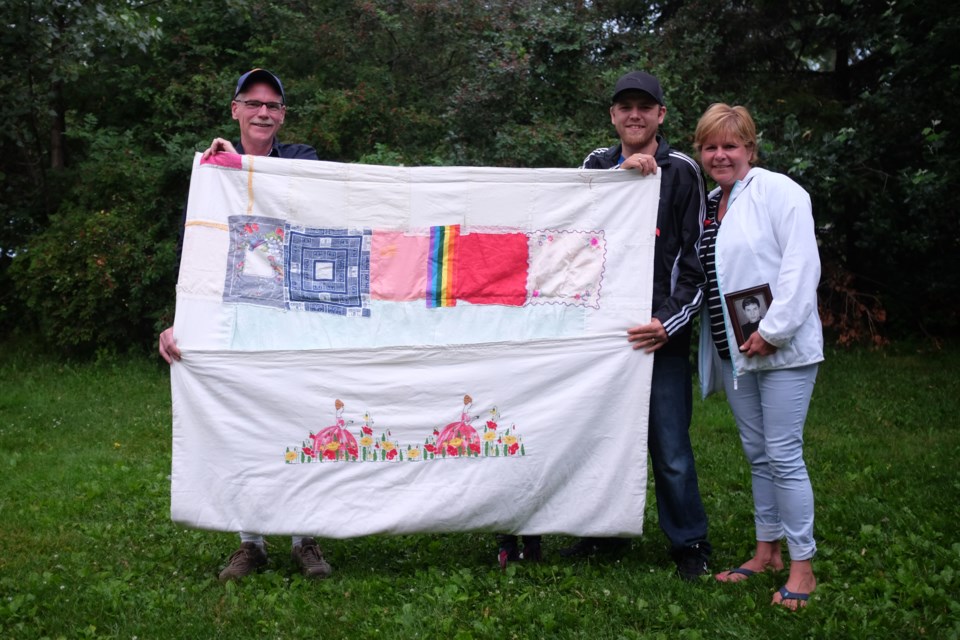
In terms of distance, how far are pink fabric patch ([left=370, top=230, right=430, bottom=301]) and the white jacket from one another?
4.24 ft

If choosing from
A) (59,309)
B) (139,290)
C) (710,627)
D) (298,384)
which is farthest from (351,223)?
(59,309)

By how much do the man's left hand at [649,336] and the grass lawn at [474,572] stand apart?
1004 mm

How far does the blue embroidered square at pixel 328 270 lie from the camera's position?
421 cm

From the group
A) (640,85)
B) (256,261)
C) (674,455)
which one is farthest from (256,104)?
(674,455)

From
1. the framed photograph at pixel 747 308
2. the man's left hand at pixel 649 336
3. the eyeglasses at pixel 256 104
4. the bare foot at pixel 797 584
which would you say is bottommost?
the bare foot at pixel 797 584

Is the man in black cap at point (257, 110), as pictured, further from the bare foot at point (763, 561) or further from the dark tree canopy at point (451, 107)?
the dark tree canopy at point (451, 107)

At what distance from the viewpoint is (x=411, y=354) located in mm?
4141

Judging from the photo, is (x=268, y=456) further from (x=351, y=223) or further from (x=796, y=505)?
(x=796, y=505)

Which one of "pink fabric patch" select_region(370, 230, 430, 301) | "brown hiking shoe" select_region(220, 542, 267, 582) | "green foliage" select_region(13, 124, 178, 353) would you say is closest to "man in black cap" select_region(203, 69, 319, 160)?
"pink fabric patch" select_region(370, 230, 430, 301)

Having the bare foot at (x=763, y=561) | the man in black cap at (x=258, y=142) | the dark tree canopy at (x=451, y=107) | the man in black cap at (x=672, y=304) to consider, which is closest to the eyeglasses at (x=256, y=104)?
the man in black cap at (x=258, y=142)

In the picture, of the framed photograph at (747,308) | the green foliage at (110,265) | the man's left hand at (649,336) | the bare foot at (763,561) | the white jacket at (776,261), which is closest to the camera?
the white jacket at (776,261)

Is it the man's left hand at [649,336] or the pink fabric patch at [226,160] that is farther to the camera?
the pink fabric patch at [226,160]

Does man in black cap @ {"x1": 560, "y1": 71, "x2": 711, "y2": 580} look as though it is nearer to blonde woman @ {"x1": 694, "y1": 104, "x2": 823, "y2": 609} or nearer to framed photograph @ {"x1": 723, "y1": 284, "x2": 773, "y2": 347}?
blonde woman @ {"x1": 694, "y1": 104, "x2": 823, "y2": 609}

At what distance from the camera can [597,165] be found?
173 inches
